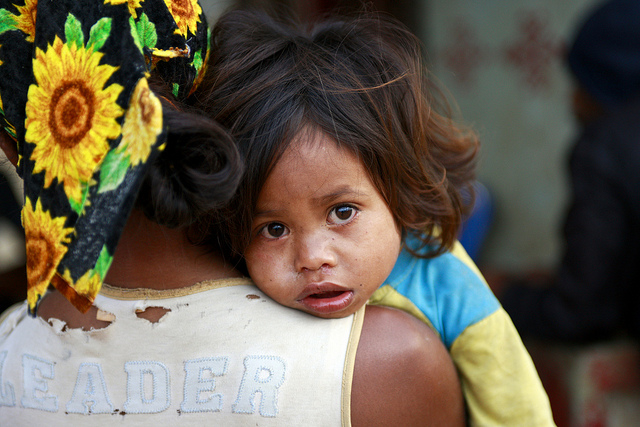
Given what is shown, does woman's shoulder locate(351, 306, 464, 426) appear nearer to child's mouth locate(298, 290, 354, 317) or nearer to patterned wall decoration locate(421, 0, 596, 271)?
child's mouth locate(298, 290, 354, 317)

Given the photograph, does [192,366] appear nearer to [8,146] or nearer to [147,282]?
[147,282]

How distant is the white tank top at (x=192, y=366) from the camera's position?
3.26 ft


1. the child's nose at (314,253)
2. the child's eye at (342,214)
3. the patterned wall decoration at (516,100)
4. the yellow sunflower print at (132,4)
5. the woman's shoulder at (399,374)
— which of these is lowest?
the patterned wall decoration at (516,100)

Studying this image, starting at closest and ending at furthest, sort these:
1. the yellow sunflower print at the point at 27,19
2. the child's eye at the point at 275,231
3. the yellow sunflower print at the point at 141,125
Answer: the yellow sunflower print at the point at 141,125 < the yellow sunflower print at the point at 27,19 < the child's eye at the point at 275,231

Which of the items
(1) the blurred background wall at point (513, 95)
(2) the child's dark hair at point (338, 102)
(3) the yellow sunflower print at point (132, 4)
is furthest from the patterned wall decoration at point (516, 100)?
(3) the yellow sunflower print at point (132, 4)

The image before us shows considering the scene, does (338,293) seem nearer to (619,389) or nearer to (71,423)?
→ (71,423)

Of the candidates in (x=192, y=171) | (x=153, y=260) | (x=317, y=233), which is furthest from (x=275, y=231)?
(x=192, y=171)

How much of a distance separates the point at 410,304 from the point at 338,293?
0.22m

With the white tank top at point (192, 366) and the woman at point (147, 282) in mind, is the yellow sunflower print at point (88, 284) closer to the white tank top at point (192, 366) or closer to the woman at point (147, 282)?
the woman at point (147, 282)

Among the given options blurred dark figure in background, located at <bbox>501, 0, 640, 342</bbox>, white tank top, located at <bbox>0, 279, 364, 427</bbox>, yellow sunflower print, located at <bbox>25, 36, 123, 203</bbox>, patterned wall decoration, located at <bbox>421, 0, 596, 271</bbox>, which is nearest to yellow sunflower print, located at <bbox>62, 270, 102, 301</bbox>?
Result: yellow sunflower print, located at <bbox>25, 36, 123, 203</bbox>

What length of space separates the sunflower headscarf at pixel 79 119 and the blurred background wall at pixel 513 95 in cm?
286

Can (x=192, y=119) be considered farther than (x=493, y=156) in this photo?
No

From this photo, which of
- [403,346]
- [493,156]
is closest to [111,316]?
[403,346]

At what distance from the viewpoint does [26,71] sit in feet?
3.04
